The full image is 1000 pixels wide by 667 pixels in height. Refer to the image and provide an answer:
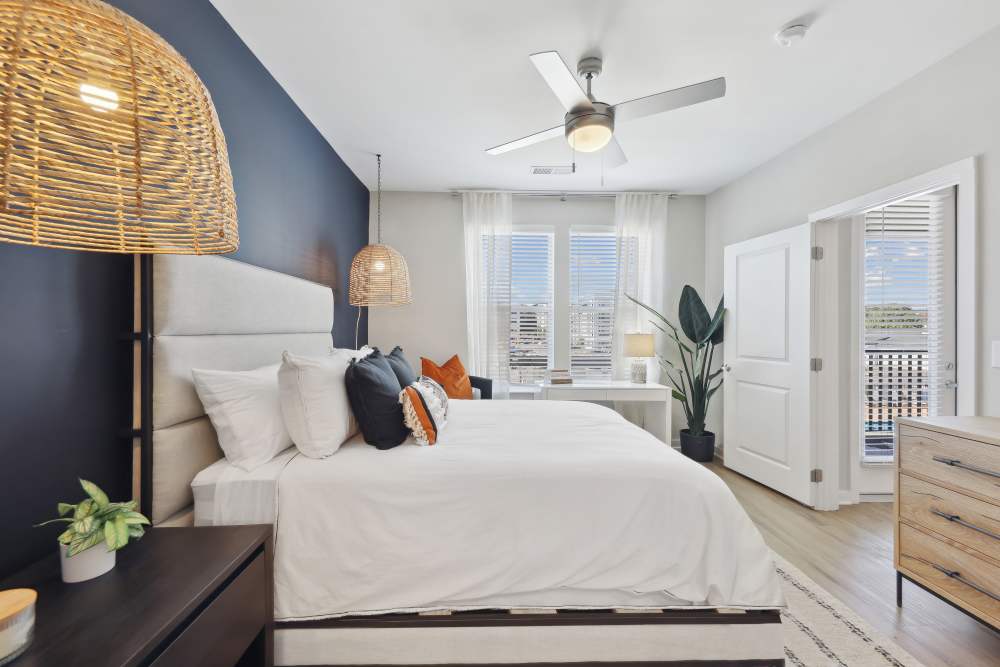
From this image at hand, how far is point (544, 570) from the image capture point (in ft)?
5.10

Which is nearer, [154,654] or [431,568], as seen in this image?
[154,654]

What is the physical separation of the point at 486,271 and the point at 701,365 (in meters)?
2.39

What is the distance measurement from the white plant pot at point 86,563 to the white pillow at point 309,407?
0.67 metres

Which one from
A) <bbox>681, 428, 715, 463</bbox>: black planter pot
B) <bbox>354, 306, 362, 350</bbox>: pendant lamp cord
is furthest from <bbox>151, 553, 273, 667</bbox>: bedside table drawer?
<bbox>681, 428, 715, 463</bbox>: black planter pot

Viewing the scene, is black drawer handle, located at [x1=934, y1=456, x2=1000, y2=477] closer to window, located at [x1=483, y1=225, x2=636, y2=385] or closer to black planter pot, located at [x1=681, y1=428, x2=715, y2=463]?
black planter pot, located at [x1=681, y1=428, x2=715, y2=463]

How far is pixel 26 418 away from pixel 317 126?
8.37 feet

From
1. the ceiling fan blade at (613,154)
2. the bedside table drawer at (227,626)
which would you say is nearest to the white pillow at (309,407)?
the bedside table drawer at (227,626)

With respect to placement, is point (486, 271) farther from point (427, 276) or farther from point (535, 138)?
point (535, 138)

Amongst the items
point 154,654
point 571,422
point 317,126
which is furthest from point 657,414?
point 154,654

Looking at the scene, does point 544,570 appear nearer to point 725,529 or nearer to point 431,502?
point 431,502

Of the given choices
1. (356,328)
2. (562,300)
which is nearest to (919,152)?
(562,300)

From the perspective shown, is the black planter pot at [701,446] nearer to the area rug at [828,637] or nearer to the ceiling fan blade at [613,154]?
the area rug at [828,637]

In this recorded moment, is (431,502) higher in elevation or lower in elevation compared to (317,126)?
lower

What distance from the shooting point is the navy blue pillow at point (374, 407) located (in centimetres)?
184
